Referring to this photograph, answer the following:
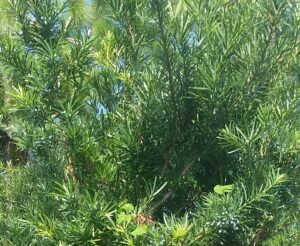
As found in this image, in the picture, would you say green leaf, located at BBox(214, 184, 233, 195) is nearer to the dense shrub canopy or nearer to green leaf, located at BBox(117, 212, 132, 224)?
the dense shrub canopy

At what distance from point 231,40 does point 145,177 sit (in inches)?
30.3

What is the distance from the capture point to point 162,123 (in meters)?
2.77

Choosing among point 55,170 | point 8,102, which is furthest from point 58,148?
point 8,102

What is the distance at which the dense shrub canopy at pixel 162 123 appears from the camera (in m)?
2.53

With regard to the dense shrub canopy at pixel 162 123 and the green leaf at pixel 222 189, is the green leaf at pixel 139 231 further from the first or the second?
the green leaf at pixel 222 189

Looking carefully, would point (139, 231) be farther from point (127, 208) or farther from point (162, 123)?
point (162, 123)

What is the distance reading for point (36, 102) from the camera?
2.71 meters

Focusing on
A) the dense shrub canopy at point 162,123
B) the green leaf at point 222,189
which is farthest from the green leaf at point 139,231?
the green leaf at point 222,189

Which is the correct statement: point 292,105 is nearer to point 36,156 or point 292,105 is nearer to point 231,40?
point 231,40

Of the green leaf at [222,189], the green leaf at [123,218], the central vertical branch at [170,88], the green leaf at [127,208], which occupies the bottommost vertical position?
the green leaf at [123,218]

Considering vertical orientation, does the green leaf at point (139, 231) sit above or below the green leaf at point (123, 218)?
below

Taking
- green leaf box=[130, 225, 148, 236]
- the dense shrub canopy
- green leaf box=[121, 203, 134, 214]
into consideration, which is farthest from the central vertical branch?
green leaf box=[130, 225, 148, 236]

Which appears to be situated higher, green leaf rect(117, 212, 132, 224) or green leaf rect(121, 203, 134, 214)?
green leaf rect(121, 203, 134, 214)

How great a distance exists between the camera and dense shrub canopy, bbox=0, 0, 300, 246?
2.53 meters
